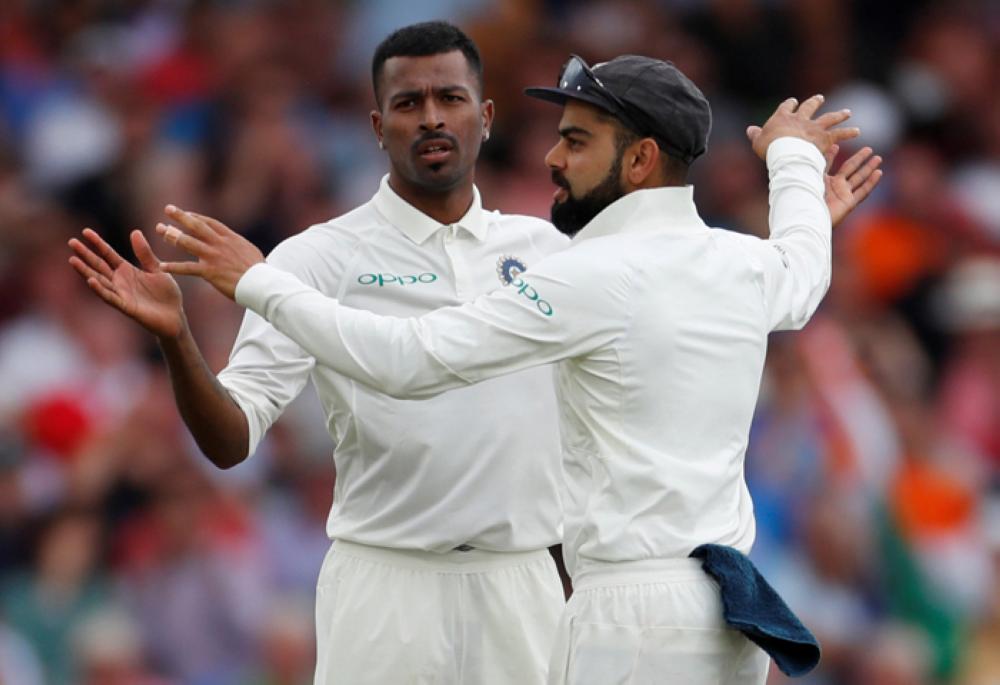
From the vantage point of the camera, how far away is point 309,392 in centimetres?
820

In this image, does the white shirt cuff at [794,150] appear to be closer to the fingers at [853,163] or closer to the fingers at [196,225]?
the fingers at [853,163]

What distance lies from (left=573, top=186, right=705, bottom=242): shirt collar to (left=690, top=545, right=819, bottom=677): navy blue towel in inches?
28.6

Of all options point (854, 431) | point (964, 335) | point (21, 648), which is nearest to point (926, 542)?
point (854, 431)

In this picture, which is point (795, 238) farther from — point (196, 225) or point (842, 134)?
point (196, 225)

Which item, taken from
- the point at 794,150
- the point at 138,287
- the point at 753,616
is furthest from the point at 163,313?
the point at 794,150

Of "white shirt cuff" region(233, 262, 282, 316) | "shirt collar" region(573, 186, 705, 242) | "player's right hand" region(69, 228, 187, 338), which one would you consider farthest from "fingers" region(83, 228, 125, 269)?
"shirt collar" region(573, 186, 705, 242)

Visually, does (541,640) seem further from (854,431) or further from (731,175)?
(731,175)

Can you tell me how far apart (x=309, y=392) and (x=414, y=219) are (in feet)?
11.1

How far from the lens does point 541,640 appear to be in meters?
4.88

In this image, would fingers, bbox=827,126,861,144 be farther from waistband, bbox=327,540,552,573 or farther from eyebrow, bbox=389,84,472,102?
waistband, bbox=327,540,552,573

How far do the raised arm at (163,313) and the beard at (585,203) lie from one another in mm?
883

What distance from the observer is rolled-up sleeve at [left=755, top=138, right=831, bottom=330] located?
4469 millimetres

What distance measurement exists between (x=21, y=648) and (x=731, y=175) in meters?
3.88

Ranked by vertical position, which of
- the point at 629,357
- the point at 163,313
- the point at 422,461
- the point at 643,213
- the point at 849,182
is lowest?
the point at 422,461
